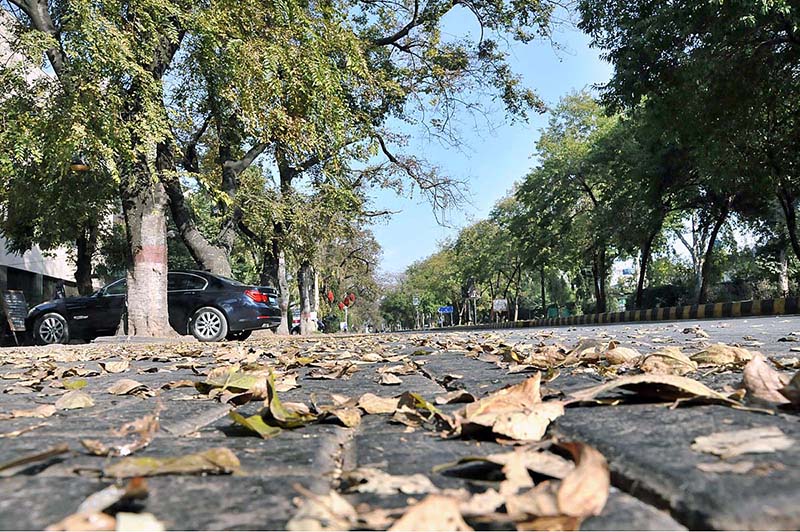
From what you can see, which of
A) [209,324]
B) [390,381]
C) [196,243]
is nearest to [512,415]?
[390,381]

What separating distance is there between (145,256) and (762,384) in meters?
9.65

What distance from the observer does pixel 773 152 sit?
47.1ft

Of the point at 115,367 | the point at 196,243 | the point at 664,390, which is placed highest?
the point at 196,243

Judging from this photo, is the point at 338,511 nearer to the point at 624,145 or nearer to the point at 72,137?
the point at 72,137

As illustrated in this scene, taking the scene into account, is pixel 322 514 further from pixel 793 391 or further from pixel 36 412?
pixel 36 412

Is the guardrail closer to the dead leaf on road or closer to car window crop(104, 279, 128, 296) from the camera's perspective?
car window crop(104, 279, 128, 296)

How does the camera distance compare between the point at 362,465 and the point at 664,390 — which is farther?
the point at 664,390

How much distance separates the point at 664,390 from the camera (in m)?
1.55

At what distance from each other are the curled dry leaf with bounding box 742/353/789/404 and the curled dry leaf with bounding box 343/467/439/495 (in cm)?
91

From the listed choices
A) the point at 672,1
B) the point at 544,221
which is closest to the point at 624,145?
the point at 544,221

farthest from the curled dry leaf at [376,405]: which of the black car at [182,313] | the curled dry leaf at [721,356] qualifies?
the black car at [182,313]

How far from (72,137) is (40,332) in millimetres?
5695

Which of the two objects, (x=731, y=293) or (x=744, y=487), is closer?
(x=744, y=487)

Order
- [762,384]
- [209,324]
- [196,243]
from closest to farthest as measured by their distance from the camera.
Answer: [762,384]
[209,324]
[196,243]
